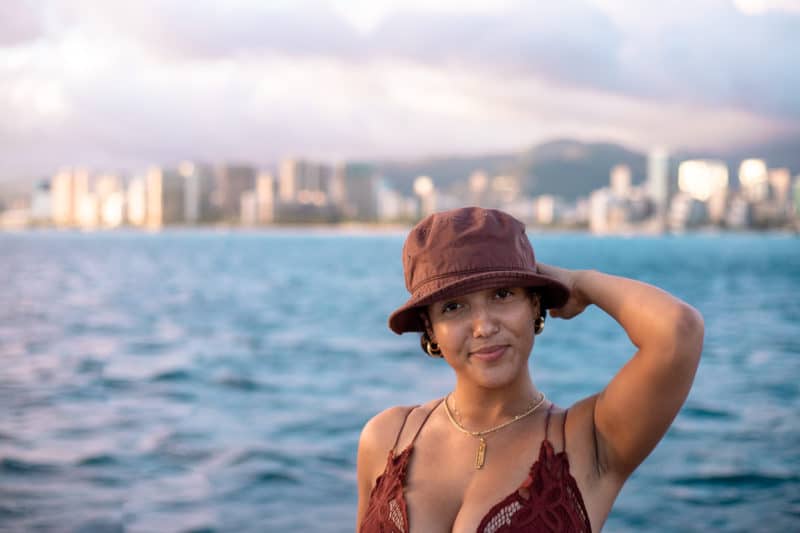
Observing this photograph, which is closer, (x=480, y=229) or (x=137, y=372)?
(x=480, y=229)

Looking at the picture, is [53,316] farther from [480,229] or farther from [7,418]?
[480,229]

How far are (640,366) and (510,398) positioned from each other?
0.40 meters

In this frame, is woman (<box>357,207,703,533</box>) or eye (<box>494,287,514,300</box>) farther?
eye (<box>494,287,514,300</box>)

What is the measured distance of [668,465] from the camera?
10.4 m

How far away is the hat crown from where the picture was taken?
2.37 metres

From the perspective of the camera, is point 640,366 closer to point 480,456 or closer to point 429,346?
point 480,456

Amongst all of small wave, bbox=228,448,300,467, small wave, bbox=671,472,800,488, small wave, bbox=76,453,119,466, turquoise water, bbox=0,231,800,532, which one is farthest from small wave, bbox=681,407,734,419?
small wave, bbox=76,453,119,466

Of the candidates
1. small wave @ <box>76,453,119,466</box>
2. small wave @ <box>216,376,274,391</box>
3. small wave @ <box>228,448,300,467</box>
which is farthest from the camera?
small wave @ <box>216,376,274,391</box>

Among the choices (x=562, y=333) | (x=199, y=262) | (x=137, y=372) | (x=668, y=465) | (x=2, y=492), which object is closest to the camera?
(x=2, y=492)

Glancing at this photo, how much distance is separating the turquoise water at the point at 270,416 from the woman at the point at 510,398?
5.92 meters

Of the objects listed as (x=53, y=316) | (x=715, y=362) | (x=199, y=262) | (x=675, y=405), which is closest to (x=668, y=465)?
(x=675, y=405)

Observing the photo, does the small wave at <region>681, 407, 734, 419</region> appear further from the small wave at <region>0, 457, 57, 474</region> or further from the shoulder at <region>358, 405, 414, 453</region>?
the shoulder at <region>358, 405, 414, 453</region>

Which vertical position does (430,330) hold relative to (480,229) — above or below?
below

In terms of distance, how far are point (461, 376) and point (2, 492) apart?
774 centimetres
